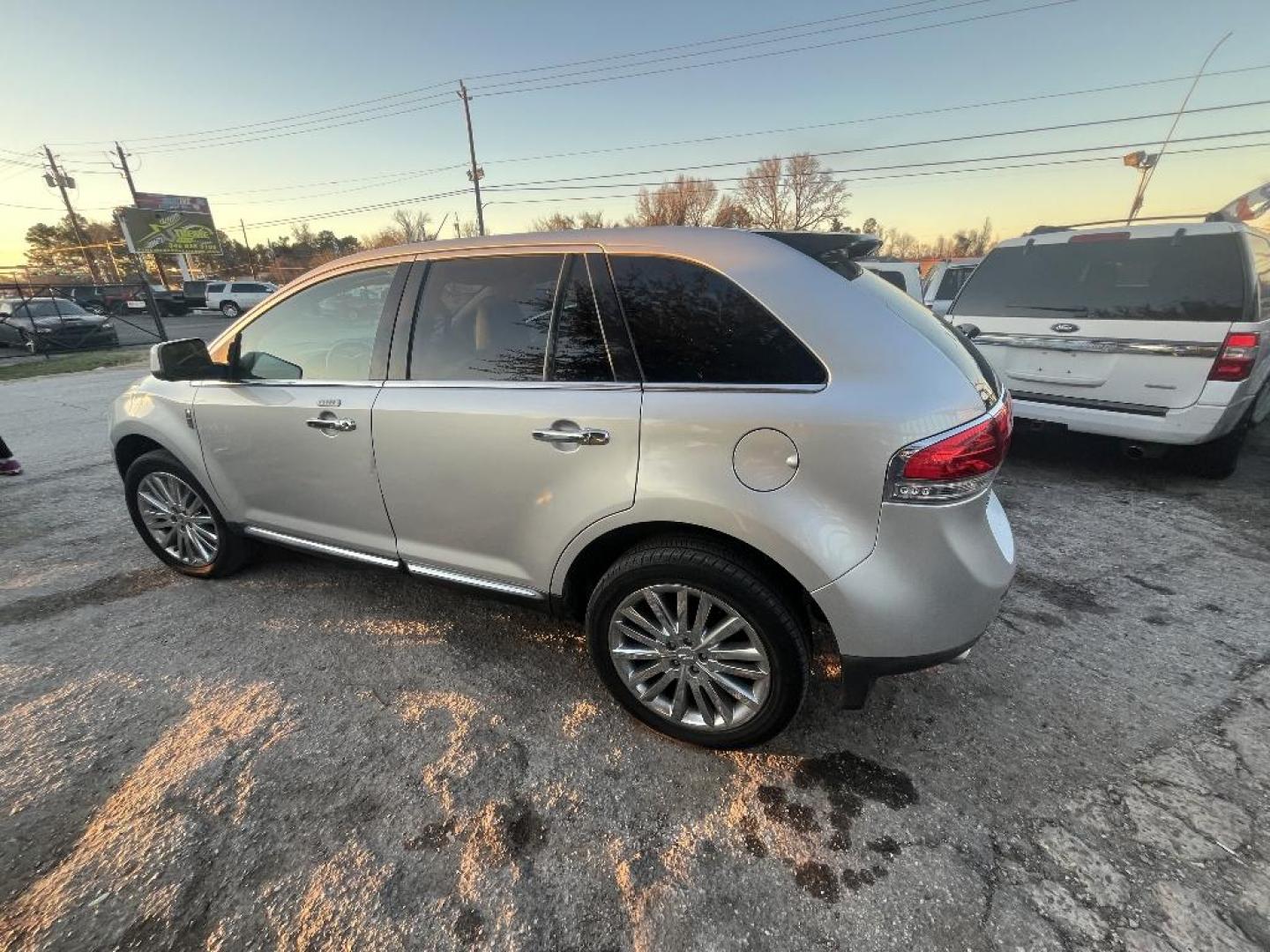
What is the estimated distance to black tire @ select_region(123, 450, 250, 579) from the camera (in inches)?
122

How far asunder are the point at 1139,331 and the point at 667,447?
12.9 feet

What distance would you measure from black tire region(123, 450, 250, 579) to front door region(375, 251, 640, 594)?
1.37m

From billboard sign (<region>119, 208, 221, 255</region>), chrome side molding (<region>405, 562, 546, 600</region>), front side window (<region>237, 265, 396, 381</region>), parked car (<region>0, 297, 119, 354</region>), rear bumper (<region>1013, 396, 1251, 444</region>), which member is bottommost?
parked car (<region>0, 297, 119, 354</region>)

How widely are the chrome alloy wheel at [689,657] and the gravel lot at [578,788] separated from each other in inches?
7.3

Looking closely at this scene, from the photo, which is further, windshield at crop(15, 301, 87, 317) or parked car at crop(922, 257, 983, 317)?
windshield at crop(15, 301, 87, 317)

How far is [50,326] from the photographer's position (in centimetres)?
1684

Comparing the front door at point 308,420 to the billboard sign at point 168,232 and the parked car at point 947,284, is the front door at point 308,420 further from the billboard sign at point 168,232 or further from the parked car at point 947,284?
the billboard sign at point 168,232

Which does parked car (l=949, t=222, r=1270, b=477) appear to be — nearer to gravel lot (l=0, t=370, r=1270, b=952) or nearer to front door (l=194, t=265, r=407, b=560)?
gravel lot (l=0, t=370, r=1270, b=952)

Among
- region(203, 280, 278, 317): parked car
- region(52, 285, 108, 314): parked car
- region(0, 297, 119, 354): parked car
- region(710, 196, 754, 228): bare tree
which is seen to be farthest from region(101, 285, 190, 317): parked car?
region(710, 196, 754, 228): bare tree

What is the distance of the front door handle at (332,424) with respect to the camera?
240 centimetres

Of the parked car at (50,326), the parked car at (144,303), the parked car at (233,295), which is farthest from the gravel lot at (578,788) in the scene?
the parked car at (144,303)

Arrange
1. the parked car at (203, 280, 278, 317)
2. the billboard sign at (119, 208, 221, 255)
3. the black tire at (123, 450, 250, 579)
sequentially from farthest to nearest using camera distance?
the parked car at (203, 280, 278, 317), the billboard sign at (119, 208, 221, 255), the black tire at (123, 450, 250, 579)

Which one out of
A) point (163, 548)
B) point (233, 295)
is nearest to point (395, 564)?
point (163, 548)

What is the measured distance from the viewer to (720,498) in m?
1.75
